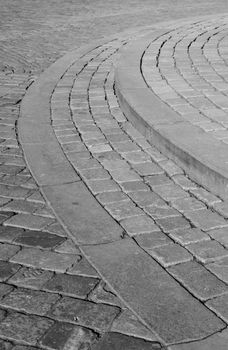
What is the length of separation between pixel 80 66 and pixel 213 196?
444cm

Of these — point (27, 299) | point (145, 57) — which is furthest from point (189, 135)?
point (145, 57)

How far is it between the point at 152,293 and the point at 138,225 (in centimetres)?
73

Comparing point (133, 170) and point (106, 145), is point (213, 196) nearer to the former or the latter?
point (133, 170)

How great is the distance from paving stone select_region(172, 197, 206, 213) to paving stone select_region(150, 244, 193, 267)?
488 millimetres

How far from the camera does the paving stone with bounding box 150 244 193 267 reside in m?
3.23

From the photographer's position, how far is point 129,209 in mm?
3855

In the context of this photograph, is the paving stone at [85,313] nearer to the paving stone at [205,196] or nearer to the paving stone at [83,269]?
the paving stone at [83,269]

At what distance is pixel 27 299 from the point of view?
115 inches

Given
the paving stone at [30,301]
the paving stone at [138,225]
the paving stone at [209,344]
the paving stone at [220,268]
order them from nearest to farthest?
the paving stone at [209,344], the paving stone at [30,301], the paving stone at [220,268], the paving stone at [138,225]

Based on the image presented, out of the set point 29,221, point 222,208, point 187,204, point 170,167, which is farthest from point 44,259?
point 170,167

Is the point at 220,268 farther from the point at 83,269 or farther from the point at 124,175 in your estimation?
the point at 124,175

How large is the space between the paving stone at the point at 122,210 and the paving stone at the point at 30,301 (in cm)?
93

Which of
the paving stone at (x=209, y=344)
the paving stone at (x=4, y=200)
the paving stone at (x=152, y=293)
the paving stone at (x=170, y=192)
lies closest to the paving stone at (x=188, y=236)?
the paving stone at (x=152, y=293)

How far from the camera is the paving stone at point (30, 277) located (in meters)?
3.05
